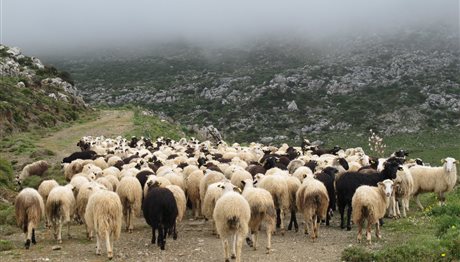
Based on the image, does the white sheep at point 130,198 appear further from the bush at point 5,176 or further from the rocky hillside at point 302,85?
the rocky hillside at point 302,85

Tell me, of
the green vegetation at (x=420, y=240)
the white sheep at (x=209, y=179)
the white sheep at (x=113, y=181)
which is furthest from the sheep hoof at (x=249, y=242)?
the white sheep at (x=113, y=181)

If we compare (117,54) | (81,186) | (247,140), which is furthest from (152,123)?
(117,54)

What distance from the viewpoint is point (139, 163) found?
2188 centimetres

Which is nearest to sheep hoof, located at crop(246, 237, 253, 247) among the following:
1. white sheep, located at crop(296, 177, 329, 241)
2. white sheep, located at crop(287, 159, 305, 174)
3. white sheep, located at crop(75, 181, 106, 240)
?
white sheep, located at crop(296, 177, 329, 241)

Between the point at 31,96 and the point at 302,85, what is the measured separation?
201 ft

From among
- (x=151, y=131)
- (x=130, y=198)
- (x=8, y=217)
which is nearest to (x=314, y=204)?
(x=130, y=198)

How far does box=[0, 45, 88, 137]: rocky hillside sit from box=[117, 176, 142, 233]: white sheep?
1356 inches

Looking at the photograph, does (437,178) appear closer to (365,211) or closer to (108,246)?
(365,211)

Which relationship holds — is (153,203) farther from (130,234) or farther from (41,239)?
(41,239)

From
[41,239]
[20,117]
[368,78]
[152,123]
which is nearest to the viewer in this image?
[41,239]

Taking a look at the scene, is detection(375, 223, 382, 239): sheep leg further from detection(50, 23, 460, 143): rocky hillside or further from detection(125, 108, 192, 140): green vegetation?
detection(50, 23, 460, 143): rocky hillside

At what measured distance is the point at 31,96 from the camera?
60.7 m

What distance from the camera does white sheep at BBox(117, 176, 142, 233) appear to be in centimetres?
1583

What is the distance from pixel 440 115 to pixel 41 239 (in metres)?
82.3
